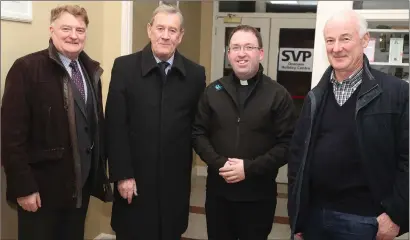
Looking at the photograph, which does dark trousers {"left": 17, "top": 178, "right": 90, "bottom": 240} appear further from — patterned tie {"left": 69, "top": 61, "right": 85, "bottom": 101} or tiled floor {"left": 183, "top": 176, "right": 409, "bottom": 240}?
tiled floor {"left": 183, "top": 176, "right": 409, "bottom": 240}

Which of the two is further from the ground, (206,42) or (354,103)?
(206,42)

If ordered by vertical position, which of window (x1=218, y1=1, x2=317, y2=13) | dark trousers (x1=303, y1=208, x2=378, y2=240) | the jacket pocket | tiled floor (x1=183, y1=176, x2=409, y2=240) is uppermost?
window (x1=218, y1=1, x2=317, y2=13)

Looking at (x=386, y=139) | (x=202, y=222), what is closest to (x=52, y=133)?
(x=386, y=139)

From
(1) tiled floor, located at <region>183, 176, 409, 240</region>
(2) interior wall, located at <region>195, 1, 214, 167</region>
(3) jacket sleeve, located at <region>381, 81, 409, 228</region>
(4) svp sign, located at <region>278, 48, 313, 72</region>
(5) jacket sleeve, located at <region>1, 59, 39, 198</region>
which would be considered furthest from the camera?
(2) interior wall, located at <region>195, 1, 214, 167</region>

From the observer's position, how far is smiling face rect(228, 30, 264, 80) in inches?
74.5

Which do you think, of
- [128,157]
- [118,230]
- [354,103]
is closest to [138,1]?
[128,157]

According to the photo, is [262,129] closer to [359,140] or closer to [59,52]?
[359,140]

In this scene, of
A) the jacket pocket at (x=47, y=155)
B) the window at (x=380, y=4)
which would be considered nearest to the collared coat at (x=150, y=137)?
the jacket pocket at (x=47, y=155)

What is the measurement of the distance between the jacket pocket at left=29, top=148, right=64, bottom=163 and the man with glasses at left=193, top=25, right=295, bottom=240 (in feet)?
2.04

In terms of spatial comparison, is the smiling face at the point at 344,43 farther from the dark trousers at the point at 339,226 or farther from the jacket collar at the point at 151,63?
the jacket collar at the point at 151,63

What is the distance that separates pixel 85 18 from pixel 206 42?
3.07 meters

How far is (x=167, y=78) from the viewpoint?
6.46 ft

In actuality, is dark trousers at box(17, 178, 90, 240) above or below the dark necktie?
below

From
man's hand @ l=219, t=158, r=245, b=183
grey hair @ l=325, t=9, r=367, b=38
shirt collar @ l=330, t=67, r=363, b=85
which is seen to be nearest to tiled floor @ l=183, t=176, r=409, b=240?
man's hand @ l=219, t=158, r=245, b=183
